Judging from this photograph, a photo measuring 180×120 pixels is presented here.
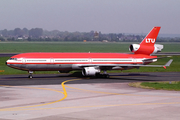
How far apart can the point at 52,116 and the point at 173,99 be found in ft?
46.0

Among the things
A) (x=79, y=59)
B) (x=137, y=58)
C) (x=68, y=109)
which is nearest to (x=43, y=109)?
(x=68, y=109)

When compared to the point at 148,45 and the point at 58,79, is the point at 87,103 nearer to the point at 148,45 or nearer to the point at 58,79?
the point at 58,79

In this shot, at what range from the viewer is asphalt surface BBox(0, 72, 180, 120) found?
24.9 metres

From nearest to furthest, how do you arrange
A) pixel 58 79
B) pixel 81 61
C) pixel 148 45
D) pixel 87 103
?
1. pixel 87 103
2. pixel 58 79
3. pixel 81 61
4. pixel 148 45

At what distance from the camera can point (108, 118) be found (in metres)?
23.9

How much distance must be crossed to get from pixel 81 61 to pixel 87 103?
26666mm

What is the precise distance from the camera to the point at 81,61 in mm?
56906

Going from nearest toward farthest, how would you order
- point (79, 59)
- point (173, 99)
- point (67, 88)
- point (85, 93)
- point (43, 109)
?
point (43, 109), point (173, 99), point (85, 93), point (67, 88), point (79, 59)

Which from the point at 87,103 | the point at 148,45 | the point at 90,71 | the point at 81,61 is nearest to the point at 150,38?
the point at 148,45

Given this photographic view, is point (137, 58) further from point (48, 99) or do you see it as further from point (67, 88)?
point (48, 99)

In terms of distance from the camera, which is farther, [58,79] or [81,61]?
[81,61]

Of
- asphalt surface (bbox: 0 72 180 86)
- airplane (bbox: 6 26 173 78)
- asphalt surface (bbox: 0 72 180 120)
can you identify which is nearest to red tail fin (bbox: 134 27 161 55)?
airplane (bbox: 6 26 173 78)

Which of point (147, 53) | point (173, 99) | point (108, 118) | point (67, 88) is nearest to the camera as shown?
point (108, 118)

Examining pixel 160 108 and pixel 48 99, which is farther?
pixel 48 99
